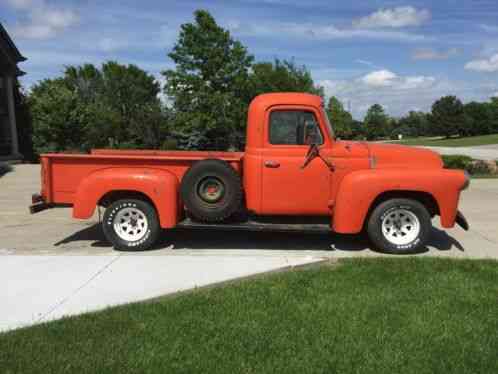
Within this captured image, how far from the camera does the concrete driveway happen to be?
482cm

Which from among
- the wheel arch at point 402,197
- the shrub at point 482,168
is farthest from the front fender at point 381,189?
the shrub at point 482,168

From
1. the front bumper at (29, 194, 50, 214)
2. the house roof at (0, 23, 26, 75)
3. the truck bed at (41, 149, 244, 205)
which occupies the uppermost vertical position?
the house roof at (0, 23, 26, 75)

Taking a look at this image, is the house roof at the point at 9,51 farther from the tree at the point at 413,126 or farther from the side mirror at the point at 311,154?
the tree at the point at 413,126

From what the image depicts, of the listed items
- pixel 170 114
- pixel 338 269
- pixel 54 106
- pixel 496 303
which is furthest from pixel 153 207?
pixel 170 114

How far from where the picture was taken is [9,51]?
90.0ft

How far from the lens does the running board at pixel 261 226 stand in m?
6.41

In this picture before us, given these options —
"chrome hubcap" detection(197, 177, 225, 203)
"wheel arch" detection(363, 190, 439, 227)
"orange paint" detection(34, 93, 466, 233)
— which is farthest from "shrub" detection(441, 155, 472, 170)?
"chrome hubcap" detection(197, 177, 225, 203)

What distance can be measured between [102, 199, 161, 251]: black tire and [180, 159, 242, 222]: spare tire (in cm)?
59

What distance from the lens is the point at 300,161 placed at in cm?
641

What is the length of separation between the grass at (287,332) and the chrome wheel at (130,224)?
6.75ft

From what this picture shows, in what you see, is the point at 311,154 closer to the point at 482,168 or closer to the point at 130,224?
the point at 130,224

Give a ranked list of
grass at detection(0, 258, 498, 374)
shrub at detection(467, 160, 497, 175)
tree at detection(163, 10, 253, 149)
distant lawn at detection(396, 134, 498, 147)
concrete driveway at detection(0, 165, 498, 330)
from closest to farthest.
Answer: grass at detection(0, 258, 498, 374)
concrete driveway at detection(0, 165, 498, 330)
shrub at detection(467, 160, 497, 175)
tree at detection(163, 10, 253, 149)
distant lawn at detection(396, 134, 498, 147)

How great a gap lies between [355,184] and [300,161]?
0.79 m

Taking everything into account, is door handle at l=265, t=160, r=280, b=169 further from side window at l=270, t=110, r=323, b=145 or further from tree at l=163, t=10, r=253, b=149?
tree at l=163, t=10, r=253, b=149
